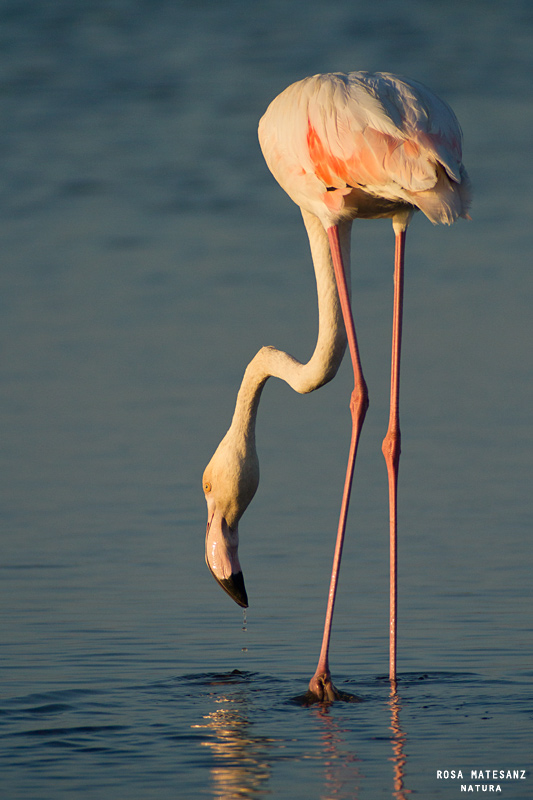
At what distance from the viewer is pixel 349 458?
23.6 ft

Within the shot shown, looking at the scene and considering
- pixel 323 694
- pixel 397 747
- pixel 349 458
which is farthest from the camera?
pixel 349 458

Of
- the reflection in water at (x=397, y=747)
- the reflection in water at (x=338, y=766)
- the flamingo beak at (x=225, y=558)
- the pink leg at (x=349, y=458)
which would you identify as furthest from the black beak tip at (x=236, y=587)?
the reflection in water at (x=338, y=766)

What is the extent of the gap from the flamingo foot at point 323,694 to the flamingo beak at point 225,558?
44.1 inches

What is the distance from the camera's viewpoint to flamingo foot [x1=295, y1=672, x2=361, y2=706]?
6.51m

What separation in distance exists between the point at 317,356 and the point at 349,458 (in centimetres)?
63

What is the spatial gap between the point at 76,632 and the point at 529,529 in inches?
135

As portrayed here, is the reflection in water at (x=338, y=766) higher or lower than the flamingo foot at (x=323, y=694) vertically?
higher

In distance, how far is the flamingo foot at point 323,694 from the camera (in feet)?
21.4

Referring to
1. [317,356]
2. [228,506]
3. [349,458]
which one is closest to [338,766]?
[349,458]

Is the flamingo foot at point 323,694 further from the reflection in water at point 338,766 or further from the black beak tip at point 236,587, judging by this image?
the black beak tip at point 236,587

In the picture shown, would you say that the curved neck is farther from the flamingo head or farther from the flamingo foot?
the flamingo foot

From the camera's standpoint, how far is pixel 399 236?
724 cm

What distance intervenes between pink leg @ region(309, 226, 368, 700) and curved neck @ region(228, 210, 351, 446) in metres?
0.14

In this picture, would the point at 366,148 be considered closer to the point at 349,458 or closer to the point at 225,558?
the point at 349,458
